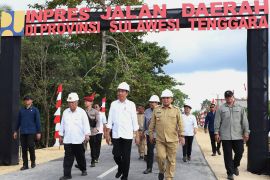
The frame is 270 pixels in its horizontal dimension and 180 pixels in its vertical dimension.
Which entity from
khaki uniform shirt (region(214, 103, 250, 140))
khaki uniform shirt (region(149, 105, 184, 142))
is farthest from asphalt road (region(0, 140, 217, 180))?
khaki uniform shirt (region(149, 105, 184, 142))

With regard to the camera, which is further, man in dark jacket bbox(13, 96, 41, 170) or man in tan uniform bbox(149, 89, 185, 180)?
man in dark jacket bbox(13, 96, 41, 170)

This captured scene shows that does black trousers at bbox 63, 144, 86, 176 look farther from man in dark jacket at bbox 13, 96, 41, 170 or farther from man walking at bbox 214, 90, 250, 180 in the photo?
man walking at bbox 214, 90, 250, 180

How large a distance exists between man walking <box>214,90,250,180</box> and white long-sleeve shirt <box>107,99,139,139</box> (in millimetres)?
2141

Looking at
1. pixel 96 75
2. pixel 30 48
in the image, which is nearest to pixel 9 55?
pixel 30 48

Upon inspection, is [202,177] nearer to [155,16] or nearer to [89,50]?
[155,16]

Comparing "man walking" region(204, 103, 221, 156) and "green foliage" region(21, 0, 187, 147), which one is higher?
"green foliage" region(21, 0, 187, 147)

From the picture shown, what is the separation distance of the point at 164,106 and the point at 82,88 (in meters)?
21.5

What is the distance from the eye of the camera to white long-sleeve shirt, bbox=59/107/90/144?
8.66 metres

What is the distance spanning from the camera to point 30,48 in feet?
91.7

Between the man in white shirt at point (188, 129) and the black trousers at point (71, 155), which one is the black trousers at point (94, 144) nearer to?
the black trousers at point (71, 155)

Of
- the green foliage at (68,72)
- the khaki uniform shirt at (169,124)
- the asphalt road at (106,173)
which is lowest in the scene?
the asphalt road at (106,173)

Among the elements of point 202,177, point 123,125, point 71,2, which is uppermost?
point 71,2

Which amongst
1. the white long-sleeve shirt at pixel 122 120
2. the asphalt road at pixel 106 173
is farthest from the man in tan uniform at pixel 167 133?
the asphalt road at pixel 106 173

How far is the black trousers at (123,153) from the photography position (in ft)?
26.9
